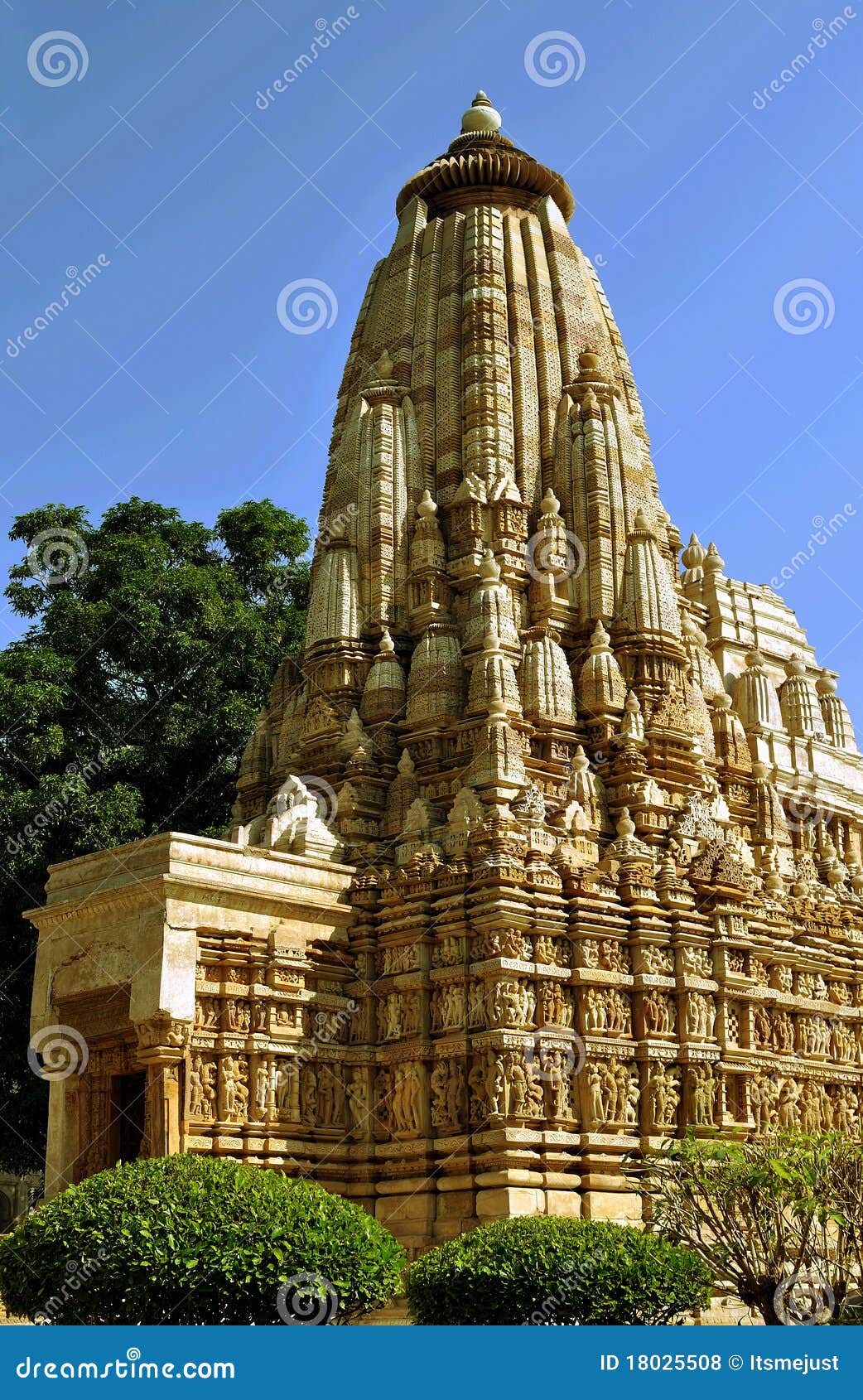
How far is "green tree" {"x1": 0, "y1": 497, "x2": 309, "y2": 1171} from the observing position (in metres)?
27.9

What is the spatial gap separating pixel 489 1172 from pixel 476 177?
730 inches

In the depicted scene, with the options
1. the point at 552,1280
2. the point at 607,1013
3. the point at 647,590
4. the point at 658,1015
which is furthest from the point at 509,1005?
the point at 647,590

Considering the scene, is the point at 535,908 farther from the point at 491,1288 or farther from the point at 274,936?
the point at 491,1288

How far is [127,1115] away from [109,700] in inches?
473

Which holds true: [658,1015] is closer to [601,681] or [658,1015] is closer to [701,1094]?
[701,1094]

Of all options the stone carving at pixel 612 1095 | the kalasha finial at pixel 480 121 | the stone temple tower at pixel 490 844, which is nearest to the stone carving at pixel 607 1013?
the stone temple tower at pixel 490 844

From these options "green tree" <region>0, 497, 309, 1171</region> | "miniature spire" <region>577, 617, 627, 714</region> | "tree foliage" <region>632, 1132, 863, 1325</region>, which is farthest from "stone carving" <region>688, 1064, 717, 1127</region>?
"green tree" <region>0, 497, 309, 1171</region>

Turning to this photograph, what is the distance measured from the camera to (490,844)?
67.7 ft

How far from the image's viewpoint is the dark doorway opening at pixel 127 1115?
20.3 meters

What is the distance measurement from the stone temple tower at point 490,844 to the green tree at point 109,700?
4.10 meters

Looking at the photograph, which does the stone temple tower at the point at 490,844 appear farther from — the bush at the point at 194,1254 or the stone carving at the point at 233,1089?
the bush at the point at 194,1254

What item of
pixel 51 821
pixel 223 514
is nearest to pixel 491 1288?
pixel 51 821

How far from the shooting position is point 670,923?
21656 millimetres

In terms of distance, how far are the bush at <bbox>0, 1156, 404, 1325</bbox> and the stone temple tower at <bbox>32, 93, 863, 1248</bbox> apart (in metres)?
5.23
